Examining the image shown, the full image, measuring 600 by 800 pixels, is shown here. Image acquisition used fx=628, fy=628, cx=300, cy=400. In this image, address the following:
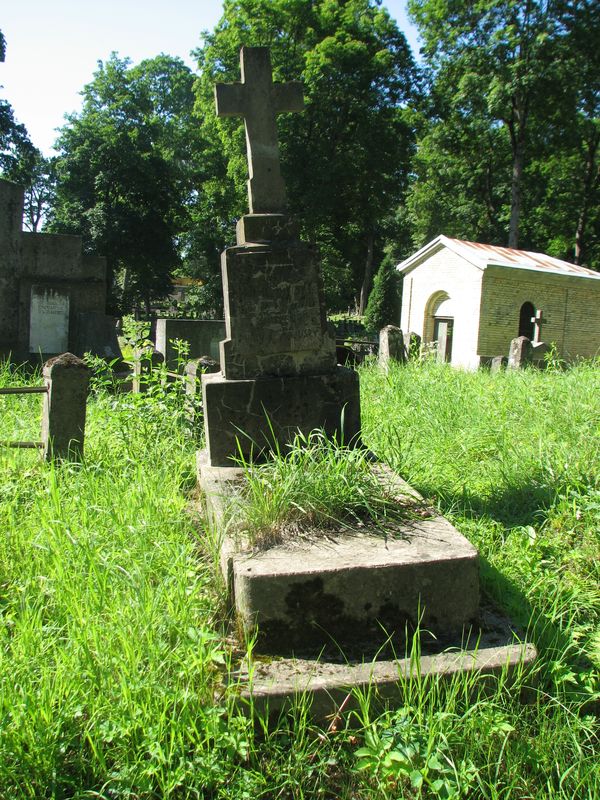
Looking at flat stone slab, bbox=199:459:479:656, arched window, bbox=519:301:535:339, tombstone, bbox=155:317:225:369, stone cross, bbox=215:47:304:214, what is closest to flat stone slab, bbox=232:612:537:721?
flat stone slab, bbox=199:459:479:656

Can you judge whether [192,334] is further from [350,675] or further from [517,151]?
[517,151]

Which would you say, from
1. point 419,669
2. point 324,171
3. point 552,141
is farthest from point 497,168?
point 419,669

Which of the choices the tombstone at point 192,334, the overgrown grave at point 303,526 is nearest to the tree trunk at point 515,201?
the tombstone at point 192,334

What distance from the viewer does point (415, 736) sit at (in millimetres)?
2213

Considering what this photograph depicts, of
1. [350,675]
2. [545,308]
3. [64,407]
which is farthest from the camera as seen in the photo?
[545,308]

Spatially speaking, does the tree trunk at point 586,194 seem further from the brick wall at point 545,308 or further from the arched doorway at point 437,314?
the arched doorway at point 437,314

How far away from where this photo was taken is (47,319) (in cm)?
1104

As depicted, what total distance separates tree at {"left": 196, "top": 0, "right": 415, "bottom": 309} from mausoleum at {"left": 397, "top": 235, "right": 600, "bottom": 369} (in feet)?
23.6

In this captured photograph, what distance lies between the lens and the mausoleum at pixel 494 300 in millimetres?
18594

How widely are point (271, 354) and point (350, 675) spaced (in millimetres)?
2272

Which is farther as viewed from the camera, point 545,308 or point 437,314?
point 437,314

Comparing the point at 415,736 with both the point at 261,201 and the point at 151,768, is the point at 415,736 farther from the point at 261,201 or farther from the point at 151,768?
the point at 261,201

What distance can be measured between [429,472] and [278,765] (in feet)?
9.15

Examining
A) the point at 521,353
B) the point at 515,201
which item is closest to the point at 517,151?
the point at 515,201
